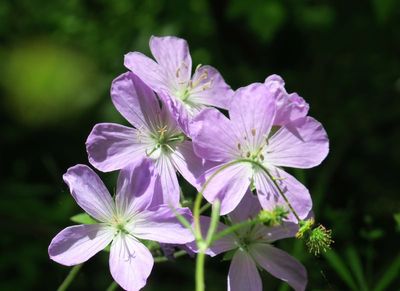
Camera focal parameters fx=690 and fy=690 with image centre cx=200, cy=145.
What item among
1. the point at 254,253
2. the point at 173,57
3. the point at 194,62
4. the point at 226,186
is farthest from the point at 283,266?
the point at 194,62

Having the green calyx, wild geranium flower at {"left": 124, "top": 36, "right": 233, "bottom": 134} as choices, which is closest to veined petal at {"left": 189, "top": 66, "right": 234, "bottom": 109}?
wild geranium flower at {"left": 124, "top": 36, "right": 233, "bottom": 134}

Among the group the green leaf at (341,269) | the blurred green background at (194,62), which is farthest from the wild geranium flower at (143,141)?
the blurred green background at (194,62)

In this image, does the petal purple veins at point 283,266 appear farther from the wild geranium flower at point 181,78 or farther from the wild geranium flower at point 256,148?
the wild geranium flower at point 181,78

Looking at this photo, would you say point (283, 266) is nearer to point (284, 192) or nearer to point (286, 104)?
point (284, 192)

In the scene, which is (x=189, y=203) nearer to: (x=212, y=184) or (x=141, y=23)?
(x=212, y=184)

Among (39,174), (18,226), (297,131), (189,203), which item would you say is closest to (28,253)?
(18,226)
